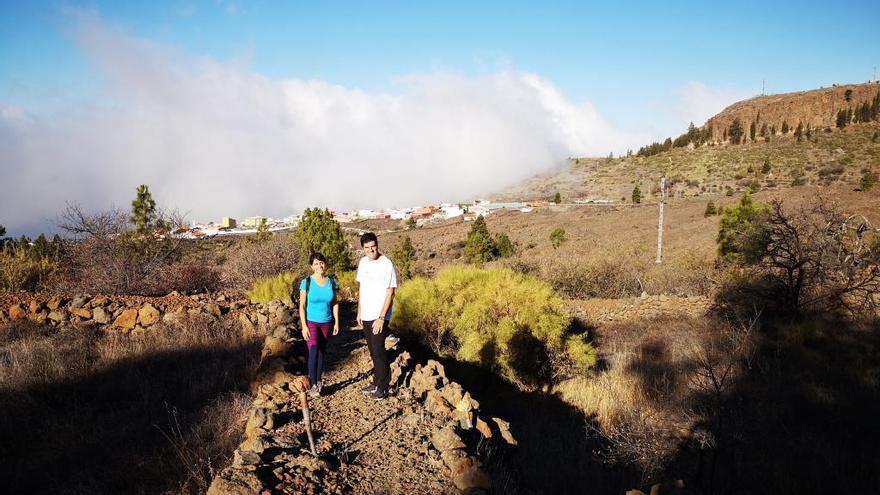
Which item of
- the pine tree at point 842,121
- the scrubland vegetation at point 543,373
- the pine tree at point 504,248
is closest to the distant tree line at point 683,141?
the pine tree at point 842,121

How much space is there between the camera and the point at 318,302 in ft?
17.4

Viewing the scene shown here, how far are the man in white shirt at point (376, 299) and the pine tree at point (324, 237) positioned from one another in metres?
17.2

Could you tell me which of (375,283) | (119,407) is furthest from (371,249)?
(119,407)

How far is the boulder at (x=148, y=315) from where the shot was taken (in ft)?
28.5

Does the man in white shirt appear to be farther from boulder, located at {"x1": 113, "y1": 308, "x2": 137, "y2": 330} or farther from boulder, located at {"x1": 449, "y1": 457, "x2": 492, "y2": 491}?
boulder, located at {"x1": 113, "y1": 308, "x2": 137, "y2": 330}

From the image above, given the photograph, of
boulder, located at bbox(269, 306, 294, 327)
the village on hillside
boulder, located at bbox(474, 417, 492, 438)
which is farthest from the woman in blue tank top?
the village on hillside

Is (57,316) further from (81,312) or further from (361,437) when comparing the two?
(361,437)

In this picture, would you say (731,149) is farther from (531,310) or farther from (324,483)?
(324,483)

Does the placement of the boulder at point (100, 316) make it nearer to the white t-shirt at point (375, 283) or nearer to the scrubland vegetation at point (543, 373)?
the scrubland vegetation at point (543, 373)

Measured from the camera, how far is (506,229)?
50.7m

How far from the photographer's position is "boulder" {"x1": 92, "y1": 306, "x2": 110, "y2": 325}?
8.62 meters

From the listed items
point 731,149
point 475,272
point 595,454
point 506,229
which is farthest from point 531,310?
point 731,149

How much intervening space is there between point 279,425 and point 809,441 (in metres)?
7.20

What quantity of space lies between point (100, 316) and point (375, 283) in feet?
22.6
